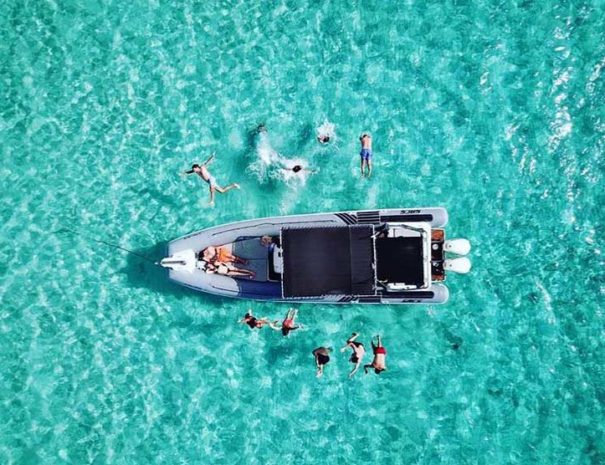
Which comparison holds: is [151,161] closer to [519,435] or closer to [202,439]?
[202,439]

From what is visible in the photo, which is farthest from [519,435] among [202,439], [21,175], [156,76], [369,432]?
[21,175]

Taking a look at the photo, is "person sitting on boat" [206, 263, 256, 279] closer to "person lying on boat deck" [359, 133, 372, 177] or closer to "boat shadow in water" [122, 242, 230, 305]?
"boat shadow in water" [122, 242, 230, 305]

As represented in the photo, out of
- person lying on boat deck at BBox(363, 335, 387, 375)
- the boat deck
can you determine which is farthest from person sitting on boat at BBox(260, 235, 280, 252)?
person lying on boat deck at BBox(363, 335, 387, 375)

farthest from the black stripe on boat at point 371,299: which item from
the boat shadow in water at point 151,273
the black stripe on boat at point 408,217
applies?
the boat shadow in water at point 151,273

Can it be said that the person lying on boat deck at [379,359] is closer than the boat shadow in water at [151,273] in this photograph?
Yes

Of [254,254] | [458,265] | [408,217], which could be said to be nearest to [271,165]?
[254,254]

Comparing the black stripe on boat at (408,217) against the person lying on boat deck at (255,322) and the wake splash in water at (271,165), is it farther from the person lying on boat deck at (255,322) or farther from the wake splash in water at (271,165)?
the person lying on boat deck at (255,322)
